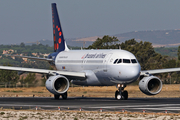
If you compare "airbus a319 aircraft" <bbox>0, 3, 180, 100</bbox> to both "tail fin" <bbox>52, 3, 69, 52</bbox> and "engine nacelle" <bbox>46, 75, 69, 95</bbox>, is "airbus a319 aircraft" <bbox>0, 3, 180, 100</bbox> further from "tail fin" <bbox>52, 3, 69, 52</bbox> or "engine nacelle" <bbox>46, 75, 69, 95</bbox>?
"tail fin" <bbox>52, 3, 69, 52</bbox>

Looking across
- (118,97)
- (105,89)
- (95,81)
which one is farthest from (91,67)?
(105,89)

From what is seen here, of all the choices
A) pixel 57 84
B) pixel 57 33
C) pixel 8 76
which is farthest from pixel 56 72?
pixel 8 76

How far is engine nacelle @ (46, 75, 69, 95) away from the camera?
120 feet

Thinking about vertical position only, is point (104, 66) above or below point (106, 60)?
below

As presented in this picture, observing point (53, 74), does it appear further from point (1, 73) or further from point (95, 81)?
point (1, 73)

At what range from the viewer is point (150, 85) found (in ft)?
122

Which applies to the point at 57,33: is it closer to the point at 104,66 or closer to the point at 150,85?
the point at 104,66

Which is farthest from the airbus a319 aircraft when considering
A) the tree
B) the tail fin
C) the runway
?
the tree

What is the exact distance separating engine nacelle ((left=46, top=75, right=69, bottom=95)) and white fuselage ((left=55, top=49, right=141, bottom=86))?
2.81m

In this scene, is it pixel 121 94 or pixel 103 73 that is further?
pixel 103 73

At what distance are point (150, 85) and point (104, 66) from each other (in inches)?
175

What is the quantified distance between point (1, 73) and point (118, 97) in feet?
184

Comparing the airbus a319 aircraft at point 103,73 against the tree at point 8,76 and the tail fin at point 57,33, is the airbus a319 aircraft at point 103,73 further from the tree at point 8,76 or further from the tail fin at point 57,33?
the tree at point 8,76

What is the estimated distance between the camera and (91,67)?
130 ft
